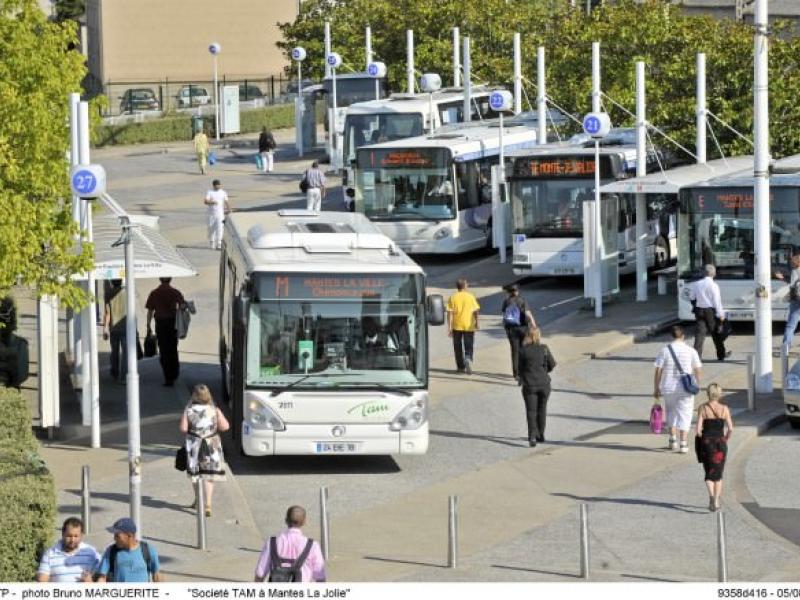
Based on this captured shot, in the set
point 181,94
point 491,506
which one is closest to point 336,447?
point 491,506

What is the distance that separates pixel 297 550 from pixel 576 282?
23208 millimetres

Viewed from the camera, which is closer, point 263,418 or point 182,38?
point 263,418

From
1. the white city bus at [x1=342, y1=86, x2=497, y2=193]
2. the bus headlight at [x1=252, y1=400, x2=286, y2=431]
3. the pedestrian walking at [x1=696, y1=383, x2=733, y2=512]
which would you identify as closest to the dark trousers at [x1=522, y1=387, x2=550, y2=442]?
the bus headlight at [x1=252, y1=400, x2=286, y2=431]

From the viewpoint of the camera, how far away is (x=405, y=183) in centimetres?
3916

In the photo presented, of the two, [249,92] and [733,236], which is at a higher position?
[249,92]

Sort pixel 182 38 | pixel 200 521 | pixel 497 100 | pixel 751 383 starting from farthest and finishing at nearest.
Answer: pixel 182 38
pixel 497 100
pixel 751 383
pixel 200 521

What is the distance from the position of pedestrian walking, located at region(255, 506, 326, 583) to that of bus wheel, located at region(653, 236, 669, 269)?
77.3ft

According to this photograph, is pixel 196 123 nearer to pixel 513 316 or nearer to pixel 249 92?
pixel 249 92

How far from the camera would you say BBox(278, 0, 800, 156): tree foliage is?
40062mm

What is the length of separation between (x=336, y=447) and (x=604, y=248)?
12990 millimetres

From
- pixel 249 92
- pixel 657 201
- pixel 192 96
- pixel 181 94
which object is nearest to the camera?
pixel 657 201

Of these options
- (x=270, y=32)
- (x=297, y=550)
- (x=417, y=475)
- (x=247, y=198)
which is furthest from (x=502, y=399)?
(x=270, y=32)

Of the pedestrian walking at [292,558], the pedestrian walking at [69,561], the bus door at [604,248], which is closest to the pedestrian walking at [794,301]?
the bus door at [604,248]

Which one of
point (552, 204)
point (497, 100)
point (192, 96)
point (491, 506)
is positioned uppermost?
point (192, 96)
